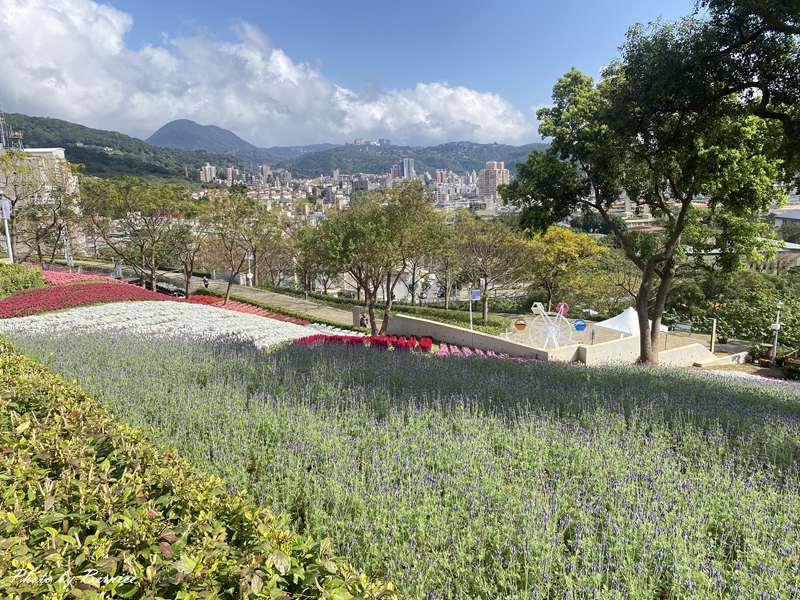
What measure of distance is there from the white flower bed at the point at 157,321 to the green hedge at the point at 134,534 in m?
8.25

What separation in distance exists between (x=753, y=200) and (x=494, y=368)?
7.04m

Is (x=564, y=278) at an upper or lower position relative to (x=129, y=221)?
lower

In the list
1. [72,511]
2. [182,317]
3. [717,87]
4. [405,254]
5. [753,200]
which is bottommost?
[182,317]

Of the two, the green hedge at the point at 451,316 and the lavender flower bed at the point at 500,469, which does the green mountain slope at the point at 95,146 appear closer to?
the green hedge at the point at 451,316

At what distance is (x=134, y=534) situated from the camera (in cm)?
211

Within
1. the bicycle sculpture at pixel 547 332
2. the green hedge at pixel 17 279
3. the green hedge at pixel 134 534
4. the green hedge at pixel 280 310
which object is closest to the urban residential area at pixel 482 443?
the green hedge at pixel 134 534

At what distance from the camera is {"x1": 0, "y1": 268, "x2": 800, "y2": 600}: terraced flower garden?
251cm

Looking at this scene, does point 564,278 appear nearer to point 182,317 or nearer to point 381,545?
point 182,317

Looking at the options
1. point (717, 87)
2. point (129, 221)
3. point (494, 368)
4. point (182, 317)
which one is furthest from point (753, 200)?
point (129, 221)

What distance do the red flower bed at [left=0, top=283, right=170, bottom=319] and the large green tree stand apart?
13.6 metres

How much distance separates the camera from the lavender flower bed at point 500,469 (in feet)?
8.25

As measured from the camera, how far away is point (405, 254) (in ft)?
64.6

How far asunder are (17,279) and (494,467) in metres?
19.5

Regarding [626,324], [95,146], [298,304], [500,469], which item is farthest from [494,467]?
[95,146]
